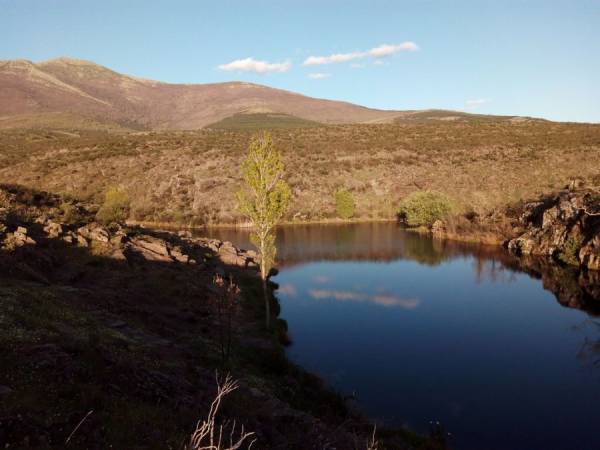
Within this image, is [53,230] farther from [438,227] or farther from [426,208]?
[426,208]

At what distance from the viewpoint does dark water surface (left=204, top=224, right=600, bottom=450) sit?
19.0 m

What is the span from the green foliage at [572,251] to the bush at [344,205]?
39634 mm

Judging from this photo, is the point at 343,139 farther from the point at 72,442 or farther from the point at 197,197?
the point at 72,442

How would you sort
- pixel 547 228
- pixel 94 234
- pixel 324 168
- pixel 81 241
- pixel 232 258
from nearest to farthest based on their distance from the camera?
pixel 81 241
pixel 94 234
pixel 232 258
pixel 547 228
pixel 324 168

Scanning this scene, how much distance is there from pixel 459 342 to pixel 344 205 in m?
54.9

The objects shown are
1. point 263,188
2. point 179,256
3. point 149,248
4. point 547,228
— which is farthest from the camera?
point 547,228

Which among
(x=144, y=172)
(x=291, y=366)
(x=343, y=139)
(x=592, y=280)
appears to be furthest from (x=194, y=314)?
(x=343, y=139)

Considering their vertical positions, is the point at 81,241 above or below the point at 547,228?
above

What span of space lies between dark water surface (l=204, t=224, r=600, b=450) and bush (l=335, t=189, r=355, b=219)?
99.6 feet

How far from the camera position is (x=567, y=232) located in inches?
1929

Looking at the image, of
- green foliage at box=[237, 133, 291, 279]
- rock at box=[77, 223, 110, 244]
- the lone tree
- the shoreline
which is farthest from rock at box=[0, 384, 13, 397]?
the shoreline

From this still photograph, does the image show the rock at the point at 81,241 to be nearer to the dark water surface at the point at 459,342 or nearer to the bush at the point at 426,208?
the dark water surface at the point at 459,342

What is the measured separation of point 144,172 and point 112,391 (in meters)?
84.8

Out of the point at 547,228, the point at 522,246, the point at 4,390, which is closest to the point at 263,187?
the point at 4,390
